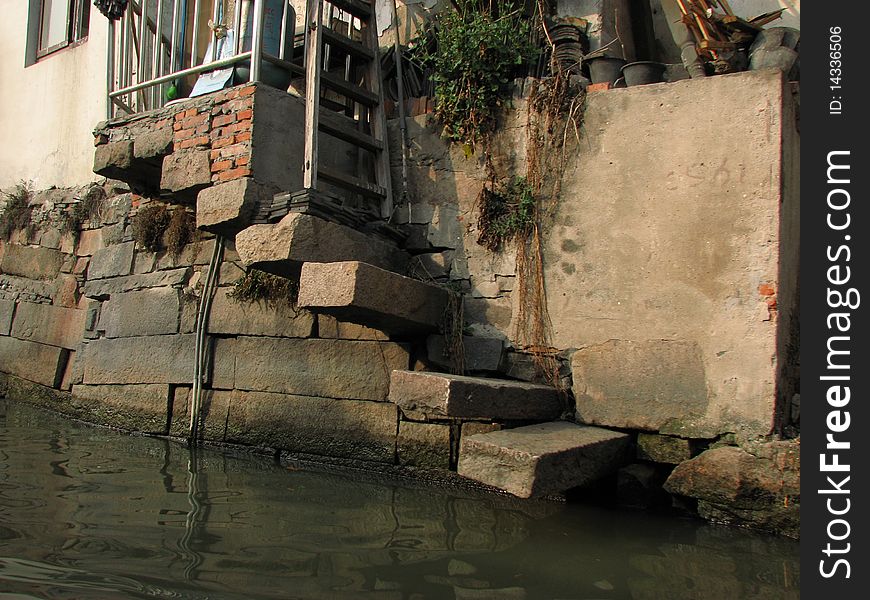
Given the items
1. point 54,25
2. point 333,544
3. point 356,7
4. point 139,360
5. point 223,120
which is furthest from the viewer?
point 54,25

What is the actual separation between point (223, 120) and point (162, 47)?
1753 mm

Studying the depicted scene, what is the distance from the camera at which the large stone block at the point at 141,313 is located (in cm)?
644

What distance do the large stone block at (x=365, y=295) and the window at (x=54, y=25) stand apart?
600cm

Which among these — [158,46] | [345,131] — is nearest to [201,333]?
[345,131]

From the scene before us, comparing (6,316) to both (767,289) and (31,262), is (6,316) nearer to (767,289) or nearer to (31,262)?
(31,262)

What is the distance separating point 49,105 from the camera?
8.76 m

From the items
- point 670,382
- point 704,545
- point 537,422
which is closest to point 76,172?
point 537,422

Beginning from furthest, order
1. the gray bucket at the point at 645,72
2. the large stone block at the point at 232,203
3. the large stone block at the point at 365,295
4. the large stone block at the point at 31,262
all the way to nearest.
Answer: the large stone block at the point at 31,262, the large stone block at the point at 232,203, the gray bucket at the point at 645,72, the large stone block at the point at 365,295

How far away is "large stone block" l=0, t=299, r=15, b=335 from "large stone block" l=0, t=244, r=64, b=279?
358 millimetres

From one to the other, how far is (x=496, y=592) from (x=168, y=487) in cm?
239

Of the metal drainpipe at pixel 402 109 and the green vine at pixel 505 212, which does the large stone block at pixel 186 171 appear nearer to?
the metal drainpipe at pixel 402 109

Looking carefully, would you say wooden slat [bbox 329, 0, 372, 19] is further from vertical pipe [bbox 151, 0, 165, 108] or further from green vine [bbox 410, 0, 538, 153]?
vertical pipe [bbox 151, 0, 165, 108]

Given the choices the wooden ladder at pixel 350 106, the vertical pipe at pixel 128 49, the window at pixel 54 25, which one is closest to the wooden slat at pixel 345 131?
the wooden ladder at pixel 350 106

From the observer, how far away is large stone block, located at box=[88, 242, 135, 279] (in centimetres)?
706
